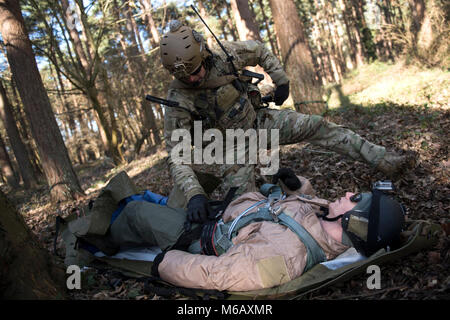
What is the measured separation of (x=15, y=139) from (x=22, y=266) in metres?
14.1

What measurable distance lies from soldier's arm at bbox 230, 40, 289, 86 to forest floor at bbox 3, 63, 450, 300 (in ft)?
5.20

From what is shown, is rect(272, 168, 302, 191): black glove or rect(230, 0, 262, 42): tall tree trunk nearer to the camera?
rect(272, 168, 302, 191): black glove

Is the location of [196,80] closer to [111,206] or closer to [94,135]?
[111,206]

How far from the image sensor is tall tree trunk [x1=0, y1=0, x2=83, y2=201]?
689cm

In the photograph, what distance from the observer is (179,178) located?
141 inches

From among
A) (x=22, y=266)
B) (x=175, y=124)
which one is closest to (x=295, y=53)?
(x=175, y=124)

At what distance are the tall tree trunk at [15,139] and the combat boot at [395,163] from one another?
49.6 feet

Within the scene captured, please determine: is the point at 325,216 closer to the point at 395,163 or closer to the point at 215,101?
the point at 395,163

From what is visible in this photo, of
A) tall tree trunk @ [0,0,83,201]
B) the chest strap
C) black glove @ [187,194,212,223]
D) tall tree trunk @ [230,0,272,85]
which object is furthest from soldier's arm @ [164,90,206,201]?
tall tree trunk @ [230,0,272,85]

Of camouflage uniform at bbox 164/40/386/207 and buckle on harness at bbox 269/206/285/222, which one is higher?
camouflage uniform at bbox 164/40/386/207

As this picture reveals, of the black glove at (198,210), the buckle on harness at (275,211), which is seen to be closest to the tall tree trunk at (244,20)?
the black glove at (198,210)

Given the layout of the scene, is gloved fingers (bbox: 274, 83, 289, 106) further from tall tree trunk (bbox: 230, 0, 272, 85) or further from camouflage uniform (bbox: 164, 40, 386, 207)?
tall tree trunk (bbox: 230, 0, 272, 85)

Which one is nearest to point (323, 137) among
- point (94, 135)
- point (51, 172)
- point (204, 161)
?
point (204, 161)
